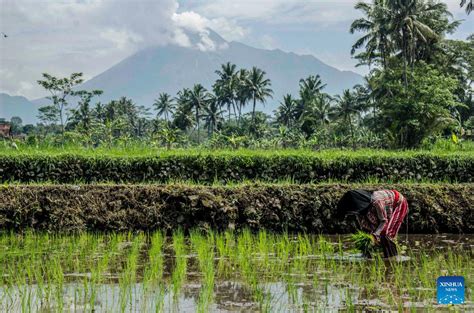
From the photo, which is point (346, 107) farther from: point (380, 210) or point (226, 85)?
point (380, 210)

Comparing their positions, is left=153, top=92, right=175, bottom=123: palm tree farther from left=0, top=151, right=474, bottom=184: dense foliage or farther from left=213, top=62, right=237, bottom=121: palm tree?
left=0, top=151, right=474, bottom=184: dense foliage

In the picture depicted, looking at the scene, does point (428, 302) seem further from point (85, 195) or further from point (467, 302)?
point (85, 195)

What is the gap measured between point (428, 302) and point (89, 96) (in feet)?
220

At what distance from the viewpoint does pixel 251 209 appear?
426 inches

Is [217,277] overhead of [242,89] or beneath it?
beneath

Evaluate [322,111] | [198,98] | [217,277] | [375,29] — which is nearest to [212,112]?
[198,98]

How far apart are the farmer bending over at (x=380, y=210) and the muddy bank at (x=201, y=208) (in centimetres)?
291

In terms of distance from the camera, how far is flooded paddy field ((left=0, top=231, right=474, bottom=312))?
5379 millimetres

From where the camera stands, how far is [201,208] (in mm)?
10648

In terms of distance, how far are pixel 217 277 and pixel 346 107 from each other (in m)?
51.0

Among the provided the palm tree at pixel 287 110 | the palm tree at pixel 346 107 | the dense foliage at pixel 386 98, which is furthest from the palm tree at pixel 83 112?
the palm tree at pixel 346 107

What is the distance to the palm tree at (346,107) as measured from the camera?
55781 mm

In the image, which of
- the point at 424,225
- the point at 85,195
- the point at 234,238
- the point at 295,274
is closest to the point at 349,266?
the point at 295,274

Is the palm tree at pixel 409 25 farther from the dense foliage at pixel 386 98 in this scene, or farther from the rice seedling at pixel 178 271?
the rice seedling at pixel 178 271
